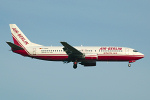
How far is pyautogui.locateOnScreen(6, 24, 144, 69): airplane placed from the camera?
84.8 m

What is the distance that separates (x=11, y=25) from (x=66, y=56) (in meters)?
17.4

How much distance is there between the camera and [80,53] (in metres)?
84.5

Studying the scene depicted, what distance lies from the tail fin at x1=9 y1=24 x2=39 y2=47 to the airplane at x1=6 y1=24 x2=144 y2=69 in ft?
6.31

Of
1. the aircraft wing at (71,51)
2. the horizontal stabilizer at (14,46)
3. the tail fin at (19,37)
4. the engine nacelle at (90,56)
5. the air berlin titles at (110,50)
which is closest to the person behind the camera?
the aircraft wing at (71,51)

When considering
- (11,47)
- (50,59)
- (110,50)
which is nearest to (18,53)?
(11,47)

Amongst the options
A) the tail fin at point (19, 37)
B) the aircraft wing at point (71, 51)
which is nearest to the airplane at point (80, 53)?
the aircraft wing at point (71, 51)

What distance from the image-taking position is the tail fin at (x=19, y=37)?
89.9 meters

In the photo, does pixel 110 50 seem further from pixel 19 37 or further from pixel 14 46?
pixel 19 37

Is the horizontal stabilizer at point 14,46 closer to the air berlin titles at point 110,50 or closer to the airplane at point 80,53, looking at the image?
the airplane at point 80,53

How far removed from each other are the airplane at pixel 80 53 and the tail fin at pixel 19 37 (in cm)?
192

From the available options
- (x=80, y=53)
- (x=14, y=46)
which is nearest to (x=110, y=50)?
(x=80, y=53)

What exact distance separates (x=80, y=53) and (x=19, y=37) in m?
16.9

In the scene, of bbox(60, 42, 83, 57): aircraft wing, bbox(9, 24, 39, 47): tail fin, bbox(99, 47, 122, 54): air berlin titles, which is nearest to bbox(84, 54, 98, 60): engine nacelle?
bbox(60, 42, 83, 57): aircraft wing

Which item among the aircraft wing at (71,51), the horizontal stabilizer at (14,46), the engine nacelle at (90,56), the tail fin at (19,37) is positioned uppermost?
the tail fin at (19,37)
